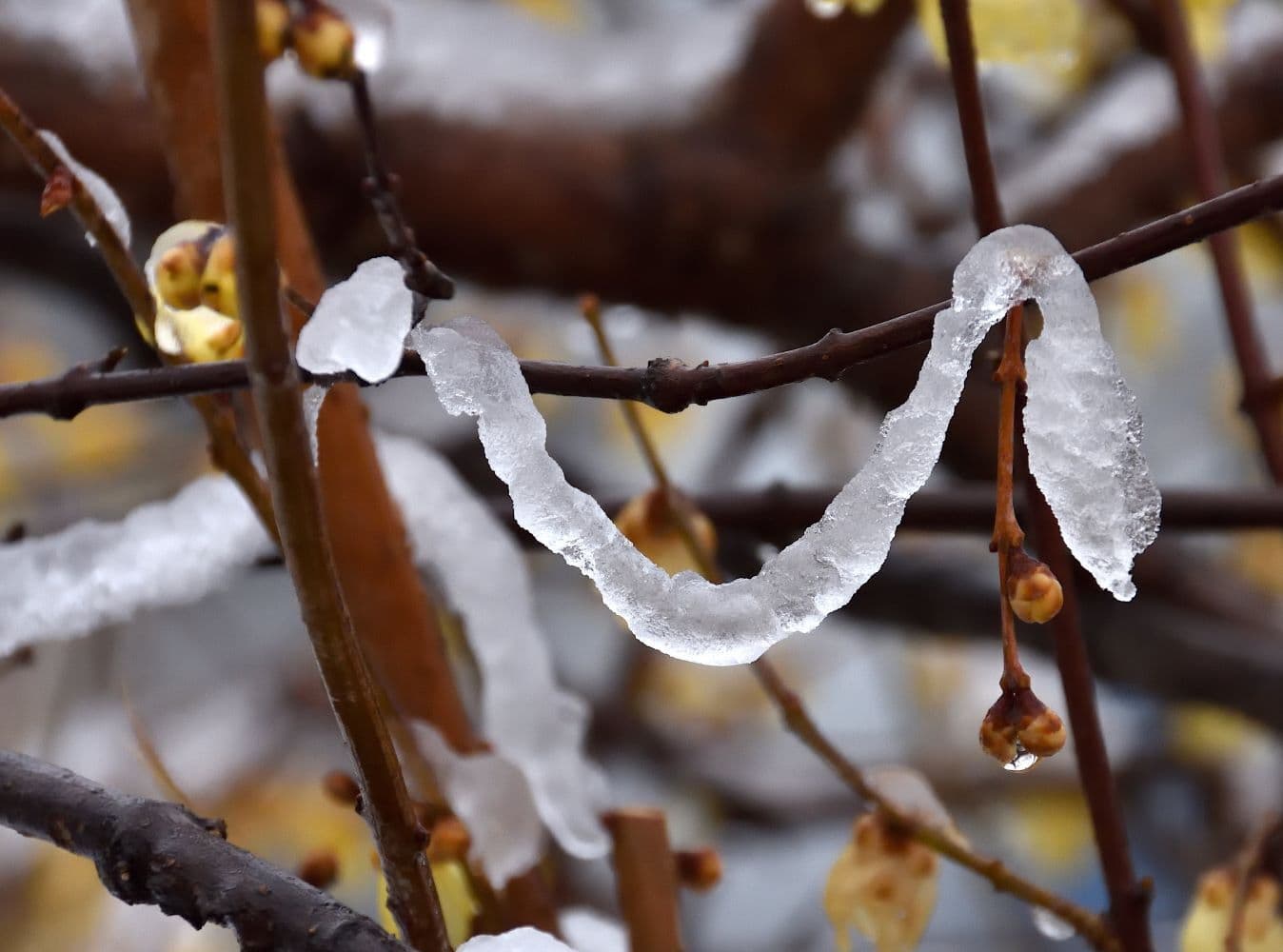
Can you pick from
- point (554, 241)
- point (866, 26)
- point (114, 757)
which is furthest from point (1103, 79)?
point (114, 757)

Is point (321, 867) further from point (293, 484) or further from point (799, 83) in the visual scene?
point (799, 83)

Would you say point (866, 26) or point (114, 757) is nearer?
point (866, 26)

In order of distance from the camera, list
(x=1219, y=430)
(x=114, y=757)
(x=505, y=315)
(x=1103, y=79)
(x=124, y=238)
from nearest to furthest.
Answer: (x=124, y=238) → (x=1103, y=79) → (x=114, y=757) → (x=505, y=315) → (x=1219, y=430)

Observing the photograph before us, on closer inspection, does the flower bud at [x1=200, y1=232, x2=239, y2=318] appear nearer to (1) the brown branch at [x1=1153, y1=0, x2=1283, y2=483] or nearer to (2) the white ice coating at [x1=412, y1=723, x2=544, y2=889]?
(2) the white ice coating at [x1=412, y1=723, x2=544, y2=889]

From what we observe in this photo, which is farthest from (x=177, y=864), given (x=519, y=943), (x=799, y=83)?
(x=799, y=83)

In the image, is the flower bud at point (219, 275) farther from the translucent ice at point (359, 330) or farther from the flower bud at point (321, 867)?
the flower bud at point (321, 867)

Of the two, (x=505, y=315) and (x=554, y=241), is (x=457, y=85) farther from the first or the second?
(x=505, y=315)
